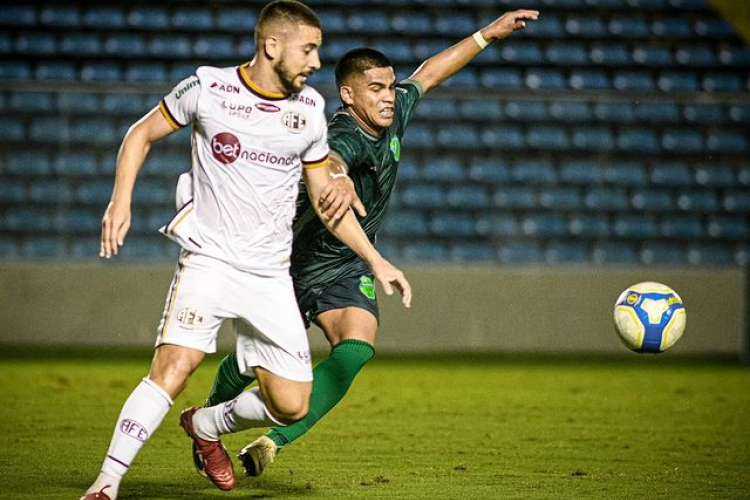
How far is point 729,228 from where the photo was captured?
487 inches

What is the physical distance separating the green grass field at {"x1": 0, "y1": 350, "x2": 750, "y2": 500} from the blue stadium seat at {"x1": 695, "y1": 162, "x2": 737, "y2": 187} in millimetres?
2508

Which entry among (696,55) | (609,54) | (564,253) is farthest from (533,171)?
(696,55)

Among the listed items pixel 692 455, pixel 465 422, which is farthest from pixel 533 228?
pixel 692 455

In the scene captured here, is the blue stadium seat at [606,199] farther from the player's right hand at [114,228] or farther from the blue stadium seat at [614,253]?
the player's right hand at [114,228]

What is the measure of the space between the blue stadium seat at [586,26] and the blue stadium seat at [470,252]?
14.5 ft

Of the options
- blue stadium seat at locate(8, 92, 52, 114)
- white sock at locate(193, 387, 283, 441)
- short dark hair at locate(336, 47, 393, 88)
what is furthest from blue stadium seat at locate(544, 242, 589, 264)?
white sock at locate(193, 387, 283, 441)

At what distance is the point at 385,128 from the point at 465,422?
242cm

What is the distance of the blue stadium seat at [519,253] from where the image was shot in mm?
12156

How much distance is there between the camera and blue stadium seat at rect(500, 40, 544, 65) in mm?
15250

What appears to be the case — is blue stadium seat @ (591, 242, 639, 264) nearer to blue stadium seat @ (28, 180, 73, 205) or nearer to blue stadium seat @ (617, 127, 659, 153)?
blue stadium seat @ (617, 127, 659, 153)

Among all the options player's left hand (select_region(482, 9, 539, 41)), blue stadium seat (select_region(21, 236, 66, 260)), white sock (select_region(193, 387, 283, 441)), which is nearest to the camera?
white sock (select_region(193, 387, 283, 441))

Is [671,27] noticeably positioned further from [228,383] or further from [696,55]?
[228,383]

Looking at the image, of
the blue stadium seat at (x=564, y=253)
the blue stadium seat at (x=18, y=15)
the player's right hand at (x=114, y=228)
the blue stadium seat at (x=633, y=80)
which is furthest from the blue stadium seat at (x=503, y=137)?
the player's right hand at (x=114, y=228)

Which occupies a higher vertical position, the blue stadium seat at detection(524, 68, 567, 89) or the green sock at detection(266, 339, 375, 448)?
the blue stadium seat at detection(524, 68, 567, 89)
